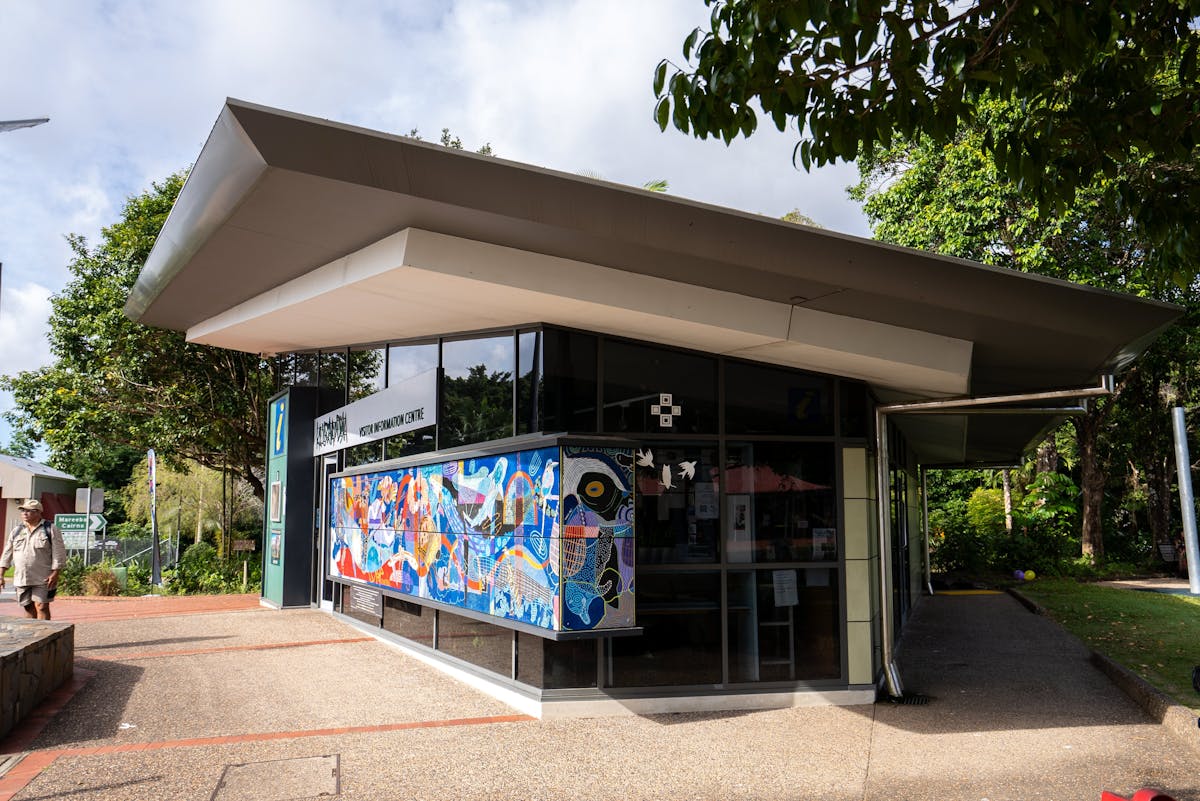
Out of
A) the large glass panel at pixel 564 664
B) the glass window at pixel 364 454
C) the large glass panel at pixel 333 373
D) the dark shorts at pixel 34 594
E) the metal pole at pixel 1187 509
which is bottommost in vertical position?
the large glass panel at pixel 564 664

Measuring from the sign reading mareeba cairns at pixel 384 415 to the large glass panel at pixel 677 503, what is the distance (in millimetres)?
2969

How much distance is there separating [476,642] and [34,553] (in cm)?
549

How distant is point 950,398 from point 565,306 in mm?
4093

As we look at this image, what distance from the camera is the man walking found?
10773 millimetres

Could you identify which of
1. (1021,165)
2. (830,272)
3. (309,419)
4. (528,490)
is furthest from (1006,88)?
(309,419)

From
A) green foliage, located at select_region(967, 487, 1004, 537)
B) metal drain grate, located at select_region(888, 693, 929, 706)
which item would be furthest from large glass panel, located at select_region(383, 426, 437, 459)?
green foliage, located at select_region(967, 487, 1004, 537)

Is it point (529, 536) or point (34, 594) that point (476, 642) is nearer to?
point (529, 536)

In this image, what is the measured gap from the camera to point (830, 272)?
708 cm

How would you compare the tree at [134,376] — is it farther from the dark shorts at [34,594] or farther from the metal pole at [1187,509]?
the metal pole at [1187,509]

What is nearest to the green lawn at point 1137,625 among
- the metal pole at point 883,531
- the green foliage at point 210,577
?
the metal pole at point 883,531

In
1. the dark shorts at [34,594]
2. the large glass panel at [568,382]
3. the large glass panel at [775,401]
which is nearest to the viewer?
Result: the large glass panel at [568,382]

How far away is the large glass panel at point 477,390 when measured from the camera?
30.5 feet

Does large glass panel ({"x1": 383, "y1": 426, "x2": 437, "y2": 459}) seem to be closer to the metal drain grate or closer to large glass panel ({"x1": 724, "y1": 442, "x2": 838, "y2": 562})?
large glass panel ({"x1": 724, "y1": 442, "x2": 838, "y2": 562})

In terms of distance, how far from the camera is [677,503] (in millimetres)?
8609
